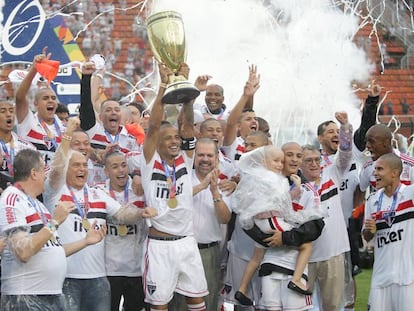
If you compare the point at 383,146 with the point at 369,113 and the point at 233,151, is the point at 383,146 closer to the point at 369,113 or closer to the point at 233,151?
the point at 369,113

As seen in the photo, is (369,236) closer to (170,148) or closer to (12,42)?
(170,148)

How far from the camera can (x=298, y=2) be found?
57.7 ft

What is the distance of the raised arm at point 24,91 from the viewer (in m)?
6.87

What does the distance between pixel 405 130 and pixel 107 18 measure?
6336mm

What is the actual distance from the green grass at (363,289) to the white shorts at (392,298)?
2.68m

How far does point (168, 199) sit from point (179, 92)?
0.80 metres

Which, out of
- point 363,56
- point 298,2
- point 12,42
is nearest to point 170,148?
point 12,42

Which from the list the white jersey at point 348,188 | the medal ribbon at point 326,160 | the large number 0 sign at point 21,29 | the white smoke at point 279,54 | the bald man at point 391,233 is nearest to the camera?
the bald man at point 391,233

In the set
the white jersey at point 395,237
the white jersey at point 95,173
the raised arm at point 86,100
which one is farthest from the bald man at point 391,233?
the raised arm at point 86,100

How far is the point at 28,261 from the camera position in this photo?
18.6ft

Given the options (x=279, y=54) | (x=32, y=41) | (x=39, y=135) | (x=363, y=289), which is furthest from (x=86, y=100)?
(x=279, y=54)

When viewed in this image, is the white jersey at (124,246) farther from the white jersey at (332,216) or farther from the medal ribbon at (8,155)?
the white jersey at (332,216)

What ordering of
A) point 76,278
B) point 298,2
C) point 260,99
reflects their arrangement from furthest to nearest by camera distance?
point 298,2 < point 260,99 < point 76,278

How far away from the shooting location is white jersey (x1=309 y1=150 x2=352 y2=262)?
736 cm
